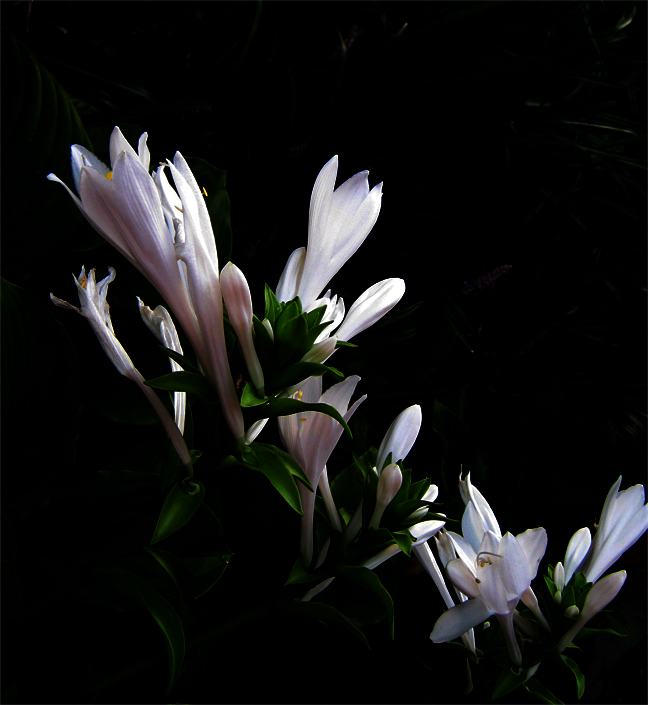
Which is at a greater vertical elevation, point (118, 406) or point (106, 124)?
point (106, 124)

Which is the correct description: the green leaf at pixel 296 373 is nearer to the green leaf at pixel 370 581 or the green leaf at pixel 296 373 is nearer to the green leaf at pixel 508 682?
the green leaf at pixel 370 581

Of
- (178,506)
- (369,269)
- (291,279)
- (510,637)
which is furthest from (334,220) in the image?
(369,269)

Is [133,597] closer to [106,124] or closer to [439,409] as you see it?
[439,409]

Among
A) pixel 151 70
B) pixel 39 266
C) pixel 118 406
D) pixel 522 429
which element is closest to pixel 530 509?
pixel 522 429

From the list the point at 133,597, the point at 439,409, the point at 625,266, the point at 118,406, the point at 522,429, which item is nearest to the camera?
the point at 133,597

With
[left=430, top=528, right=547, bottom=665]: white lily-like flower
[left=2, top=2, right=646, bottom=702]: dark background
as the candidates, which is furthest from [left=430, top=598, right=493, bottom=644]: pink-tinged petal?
[left=2, top=2, right=646, bottom=702]: dark background

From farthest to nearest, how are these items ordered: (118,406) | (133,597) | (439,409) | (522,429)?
(522,429)
(439,409)
(118,406)
(133,597)

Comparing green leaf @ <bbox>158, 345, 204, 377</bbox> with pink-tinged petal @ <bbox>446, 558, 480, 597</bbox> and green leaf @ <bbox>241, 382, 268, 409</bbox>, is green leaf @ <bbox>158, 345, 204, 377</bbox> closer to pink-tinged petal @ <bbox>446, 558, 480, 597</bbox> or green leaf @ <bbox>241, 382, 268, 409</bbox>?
green leaf @ <bbox>241, 382, 268, 409</bbox>
